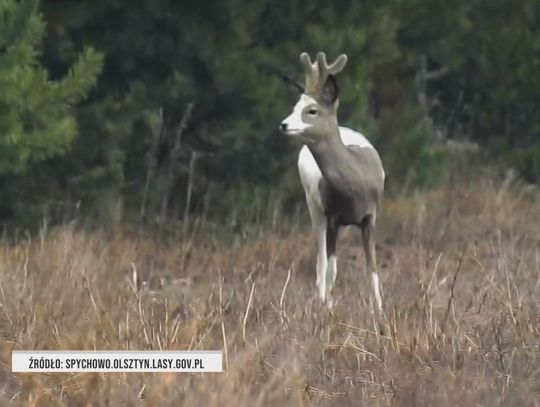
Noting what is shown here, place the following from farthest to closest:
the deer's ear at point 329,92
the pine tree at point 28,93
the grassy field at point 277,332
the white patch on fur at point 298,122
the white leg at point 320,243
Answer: the pine tree at point 28,93 < the white leg at point 320,243 < the deer's ear at point 329,92 < the white patch on fur at point 298,122 < the grassy field at point 277,332

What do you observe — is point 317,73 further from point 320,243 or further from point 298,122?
point 320,243

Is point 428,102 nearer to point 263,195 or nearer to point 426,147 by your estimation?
→ point 426,147

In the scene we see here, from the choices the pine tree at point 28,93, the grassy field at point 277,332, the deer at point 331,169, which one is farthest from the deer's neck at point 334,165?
the pine tree at point 28,93

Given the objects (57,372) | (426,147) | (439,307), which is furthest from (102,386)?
(426,147)

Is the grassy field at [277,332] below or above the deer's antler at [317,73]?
below

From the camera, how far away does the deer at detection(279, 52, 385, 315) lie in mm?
8555

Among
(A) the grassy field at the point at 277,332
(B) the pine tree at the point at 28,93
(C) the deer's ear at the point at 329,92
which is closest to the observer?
(A) the grassy field at the point at 277,332

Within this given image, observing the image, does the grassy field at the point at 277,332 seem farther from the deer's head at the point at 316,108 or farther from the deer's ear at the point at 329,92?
the deer's ear at the point at 329,92

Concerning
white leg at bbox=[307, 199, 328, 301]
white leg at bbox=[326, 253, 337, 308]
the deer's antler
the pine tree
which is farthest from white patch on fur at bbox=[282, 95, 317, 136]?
the pine tree

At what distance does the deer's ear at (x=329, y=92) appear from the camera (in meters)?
8.62

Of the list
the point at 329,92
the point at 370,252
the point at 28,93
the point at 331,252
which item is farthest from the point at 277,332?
the point at 28,93

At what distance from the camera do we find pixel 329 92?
8.64 metres

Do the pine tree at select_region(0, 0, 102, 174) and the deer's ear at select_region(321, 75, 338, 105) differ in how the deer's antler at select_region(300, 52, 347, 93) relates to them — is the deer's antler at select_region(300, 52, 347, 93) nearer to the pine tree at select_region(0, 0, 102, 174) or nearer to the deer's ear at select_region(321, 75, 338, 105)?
the deer's ear at select_region(321, 75, 338, 105)

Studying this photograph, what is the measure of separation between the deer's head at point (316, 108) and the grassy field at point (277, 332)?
955 mm
